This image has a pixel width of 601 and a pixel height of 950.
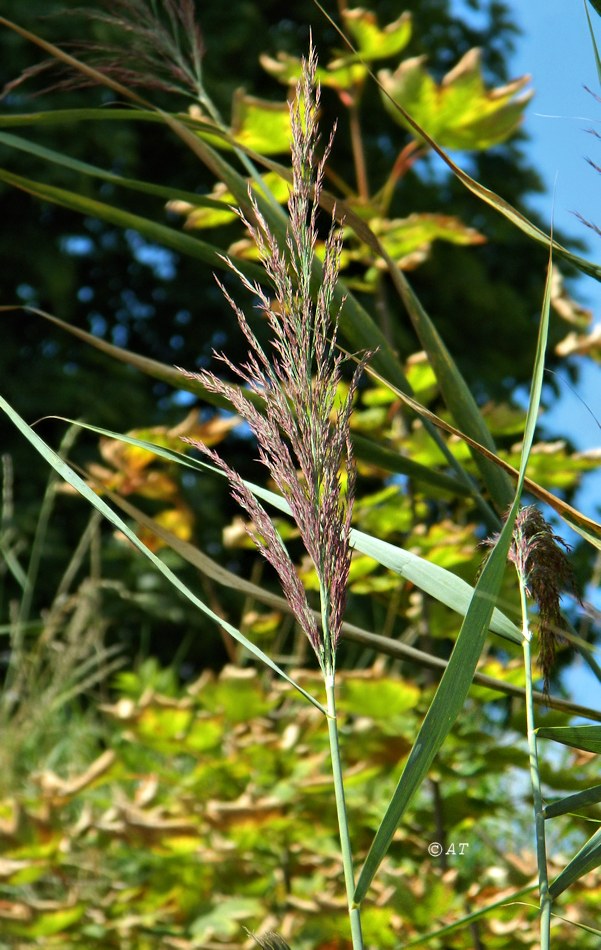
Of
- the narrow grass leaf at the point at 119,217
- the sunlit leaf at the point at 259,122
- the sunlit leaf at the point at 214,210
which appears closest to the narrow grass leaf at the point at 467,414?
the narrow grass leaf at the point at 119,217

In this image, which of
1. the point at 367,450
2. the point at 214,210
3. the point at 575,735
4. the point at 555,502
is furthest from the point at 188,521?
the point at 575,735

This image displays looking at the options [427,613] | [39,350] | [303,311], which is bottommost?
[39,350]

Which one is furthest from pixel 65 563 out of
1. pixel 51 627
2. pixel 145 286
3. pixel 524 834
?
pixel 524 834

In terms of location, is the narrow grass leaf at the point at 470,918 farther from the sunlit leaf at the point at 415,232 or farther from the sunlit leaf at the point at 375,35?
the sunlit leaf at the point at 375,35

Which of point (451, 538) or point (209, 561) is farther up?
point (209, 561)

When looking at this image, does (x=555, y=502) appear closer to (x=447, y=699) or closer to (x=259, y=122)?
(x=447, y=699)

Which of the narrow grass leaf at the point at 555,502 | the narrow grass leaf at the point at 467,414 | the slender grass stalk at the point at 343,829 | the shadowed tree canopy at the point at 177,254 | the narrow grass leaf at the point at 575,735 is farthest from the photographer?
the shadowed tree canopy at the point at 177,254

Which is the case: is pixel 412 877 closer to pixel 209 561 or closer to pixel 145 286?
pixel 209 561
